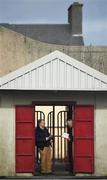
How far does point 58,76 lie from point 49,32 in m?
31.0

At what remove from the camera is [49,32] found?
159 feet

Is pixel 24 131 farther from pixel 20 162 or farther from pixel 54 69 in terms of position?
pixel 54 69

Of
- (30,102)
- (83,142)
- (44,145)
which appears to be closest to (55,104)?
(30,102)

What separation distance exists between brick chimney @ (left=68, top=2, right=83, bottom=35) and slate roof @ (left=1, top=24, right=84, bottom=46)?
495 millimetres

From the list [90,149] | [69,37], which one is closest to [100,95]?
[90,149]

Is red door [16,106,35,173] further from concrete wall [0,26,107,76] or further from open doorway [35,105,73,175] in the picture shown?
concrete wall [0,26,107,76]

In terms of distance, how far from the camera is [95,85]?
57.6 feet

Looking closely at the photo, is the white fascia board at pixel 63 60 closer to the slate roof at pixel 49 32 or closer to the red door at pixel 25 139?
the red door at pixel 25 139

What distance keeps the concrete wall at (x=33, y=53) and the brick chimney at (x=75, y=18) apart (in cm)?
2143

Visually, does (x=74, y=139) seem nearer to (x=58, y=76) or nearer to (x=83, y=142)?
(x=83, y=142)

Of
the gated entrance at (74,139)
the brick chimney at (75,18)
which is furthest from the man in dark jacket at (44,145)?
the brick chimney at (75,18)

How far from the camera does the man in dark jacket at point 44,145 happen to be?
18016 millimetres

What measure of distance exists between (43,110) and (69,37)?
1043 inches

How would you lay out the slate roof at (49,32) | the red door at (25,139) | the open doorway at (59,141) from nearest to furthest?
1. the red door at (25,139)
2. the open doorway at (59,141)
3. the slate roof at (49,32)
